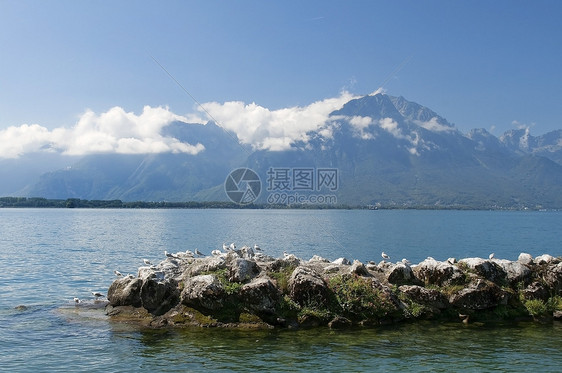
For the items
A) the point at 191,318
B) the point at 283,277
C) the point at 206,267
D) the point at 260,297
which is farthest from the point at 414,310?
the point at 206,267

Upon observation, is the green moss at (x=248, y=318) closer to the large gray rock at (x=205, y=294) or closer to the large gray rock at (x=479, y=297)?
the large gray rock at (x=205, y=294)

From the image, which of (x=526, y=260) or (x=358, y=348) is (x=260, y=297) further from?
(x=526, y=260)

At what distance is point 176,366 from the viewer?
1503 centimetres

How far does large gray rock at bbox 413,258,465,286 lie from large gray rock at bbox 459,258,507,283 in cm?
134

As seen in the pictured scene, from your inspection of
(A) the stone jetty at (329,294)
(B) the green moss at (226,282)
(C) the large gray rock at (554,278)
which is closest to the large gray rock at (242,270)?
(A) the stone jetty at (329,294)

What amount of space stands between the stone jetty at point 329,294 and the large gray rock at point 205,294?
47mm

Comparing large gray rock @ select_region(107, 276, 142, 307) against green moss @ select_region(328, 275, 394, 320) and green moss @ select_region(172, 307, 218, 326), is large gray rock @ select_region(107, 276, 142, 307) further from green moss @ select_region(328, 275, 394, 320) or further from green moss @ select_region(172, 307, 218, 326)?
green moss @ select_region(328, 275, 394, 320)

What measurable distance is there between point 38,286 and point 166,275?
1369 cm

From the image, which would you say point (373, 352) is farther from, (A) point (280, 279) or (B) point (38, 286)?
(B) point (38, 286)

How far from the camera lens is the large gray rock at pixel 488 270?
922 inches

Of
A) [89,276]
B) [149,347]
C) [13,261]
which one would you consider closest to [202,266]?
[149,347]

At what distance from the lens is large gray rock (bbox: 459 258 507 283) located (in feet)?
76.8

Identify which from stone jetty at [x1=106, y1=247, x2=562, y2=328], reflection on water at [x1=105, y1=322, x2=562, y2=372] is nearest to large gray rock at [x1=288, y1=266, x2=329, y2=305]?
stone jetty at [x1=106, y1=247, x2=562, y2=328]

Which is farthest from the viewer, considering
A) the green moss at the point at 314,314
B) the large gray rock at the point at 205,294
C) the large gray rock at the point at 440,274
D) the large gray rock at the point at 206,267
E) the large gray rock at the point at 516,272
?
the large gray rock at the point at 516,272
